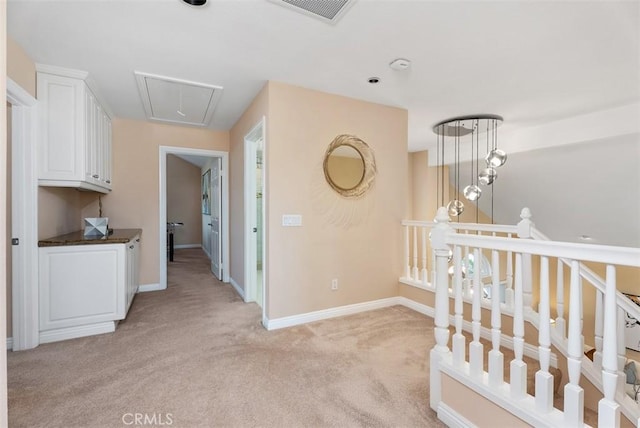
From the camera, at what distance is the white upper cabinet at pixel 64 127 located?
2.61 meters

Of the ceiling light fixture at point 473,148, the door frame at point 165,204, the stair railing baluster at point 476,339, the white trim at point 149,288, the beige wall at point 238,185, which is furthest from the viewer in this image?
the door frame at point 165,204

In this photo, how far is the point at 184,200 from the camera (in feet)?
29.3

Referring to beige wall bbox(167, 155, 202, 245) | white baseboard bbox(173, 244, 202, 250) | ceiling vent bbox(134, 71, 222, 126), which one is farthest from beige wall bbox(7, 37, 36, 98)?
white baseboard bbox(173, 244, 202, 250)

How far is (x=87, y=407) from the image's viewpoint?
1.76 meters

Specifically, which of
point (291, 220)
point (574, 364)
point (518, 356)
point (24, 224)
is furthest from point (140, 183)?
point (574, 364)

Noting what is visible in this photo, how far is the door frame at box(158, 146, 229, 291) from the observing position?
4.29m

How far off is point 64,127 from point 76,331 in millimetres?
1875

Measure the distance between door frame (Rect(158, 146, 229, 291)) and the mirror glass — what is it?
2102 millimetres

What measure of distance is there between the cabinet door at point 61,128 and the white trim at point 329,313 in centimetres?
233

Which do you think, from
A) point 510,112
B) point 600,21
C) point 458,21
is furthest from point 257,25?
point 510,112

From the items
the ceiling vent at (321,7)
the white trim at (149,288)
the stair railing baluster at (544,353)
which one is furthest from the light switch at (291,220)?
the white trim at (149,288)

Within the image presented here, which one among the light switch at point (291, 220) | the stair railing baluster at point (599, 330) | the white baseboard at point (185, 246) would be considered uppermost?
the light switch at point (291, 220)

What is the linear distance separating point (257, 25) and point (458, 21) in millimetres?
1374

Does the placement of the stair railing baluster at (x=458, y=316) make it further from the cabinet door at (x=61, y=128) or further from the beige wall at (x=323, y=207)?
the cabinet door at (x=61, y=128)
